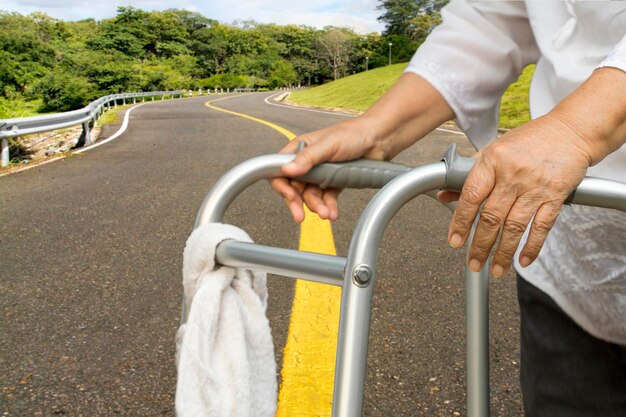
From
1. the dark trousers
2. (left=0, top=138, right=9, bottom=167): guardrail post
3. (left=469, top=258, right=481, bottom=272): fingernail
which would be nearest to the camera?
(left=469, top=258, right=481, bottom=272): fingernail

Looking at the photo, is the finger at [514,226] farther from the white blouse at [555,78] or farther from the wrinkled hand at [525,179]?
the white blouse at [555,78]

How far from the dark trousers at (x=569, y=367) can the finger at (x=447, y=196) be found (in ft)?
1.30

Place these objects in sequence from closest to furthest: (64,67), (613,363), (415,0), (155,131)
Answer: (613,363), (155,131), (64,67), (415,0)

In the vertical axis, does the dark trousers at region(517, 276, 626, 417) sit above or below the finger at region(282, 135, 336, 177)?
below

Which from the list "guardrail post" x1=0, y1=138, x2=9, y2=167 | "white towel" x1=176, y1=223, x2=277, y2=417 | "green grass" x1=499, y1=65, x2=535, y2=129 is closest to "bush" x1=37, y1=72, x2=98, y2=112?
"green grass" x1=499, y1=65, x2=535, y2=129

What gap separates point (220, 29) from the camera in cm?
12594

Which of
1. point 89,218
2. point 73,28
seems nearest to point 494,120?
point 89,218

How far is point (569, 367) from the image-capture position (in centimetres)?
129

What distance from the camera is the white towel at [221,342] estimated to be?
2.85 ft

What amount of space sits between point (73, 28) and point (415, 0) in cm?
5870

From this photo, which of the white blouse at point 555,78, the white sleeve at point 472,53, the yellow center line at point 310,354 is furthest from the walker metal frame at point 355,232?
the yellow center line at point 310,354

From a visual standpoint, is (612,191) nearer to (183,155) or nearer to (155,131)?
(183,155)

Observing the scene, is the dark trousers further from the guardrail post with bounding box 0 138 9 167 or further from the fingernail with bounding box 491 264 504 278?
the guardrail post with bounding box 0 138 9 167

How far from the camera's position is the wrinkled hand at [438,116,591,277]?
834 mm
